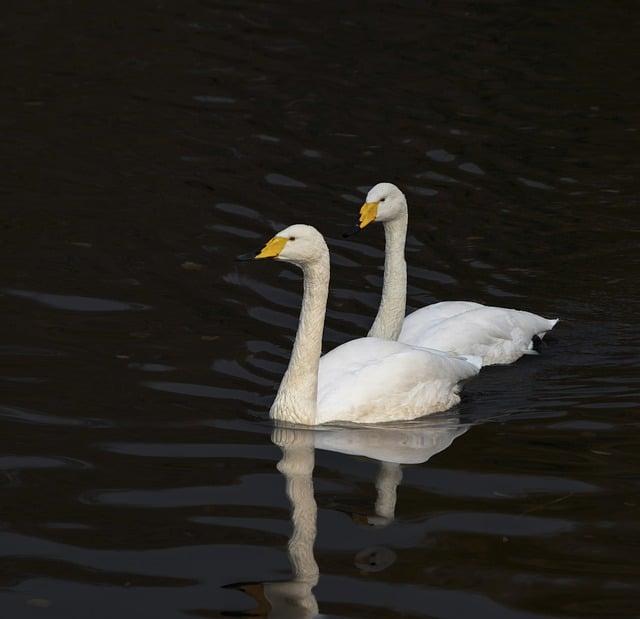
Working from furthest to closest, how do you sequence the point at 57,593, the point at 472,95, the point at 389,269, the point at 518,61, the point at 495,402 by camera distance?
1. the point at 518,61
2. the point at 472,95
3. the point at 389,269
4. the point at 495,402
5. the point at 57,593

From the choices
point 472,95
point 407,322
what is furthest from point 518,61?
point 407,322

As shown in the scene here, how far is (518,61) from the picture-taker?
62.1 feet

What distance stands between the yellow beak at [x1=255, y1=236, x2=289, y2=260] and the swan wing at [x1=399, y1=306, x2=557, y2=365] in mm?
2048

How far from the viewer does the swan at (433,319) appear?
35.9ft

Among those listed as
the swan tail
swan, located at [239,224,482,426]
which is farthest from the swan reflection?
the swan tail

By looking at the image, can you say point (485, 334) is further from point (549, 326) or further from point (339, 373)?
point (339, 373)

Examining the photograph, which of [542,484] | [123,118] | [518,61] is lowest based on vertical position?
[542,484]

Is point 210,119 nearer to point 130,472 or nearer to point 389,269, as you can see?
point 389,269

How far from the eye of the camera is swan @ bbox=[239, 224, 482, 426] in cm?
939

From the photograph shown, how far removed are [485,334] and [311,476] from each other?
120 inches

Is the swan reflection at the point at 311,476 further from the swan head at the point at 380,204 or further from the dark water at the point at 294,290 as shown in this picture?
the swan head at the point at 380,204

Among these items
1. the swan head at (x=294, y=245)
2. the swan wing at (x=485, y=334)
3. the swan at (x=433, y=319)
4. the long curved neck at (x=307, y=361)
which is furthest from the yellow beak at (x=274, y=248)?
the swan wing at (x=485, y=334)

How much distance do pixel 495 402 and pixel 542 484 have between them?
200 centimetres

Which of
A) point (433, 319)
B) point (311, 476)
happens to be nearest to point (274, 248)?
point (311, 476)
